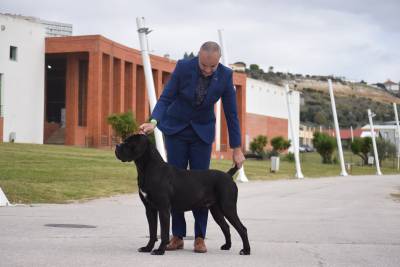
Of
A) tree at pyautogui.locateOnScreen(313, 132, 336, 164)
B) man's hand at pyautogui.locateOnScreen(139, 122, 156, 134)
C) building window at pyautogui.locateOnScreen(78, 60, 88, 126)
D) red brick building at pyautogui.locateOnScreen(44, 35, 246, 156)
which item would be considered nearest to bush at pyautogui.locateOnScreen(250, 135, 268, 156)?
tree at pyautogui.locateOnScreen(313, 132, 336, 164)

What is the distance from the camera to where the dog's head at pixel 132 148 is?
23.9 ft

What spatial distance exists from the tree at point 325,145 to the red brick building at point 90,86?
17220 mm

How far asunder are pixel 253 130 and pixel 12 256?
87478 mm

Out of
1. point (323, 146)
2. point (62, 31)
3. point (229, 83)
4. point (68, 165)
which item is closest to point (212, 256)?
point (229, 83)

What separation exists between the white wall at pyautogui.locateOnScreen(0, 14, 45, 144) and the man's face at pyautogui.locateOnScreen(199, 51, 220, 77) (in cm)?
4891

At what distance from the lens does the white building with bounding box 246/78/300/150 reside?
92.6 metres

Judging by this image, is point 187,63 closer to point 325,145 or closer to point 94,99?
point 94,99

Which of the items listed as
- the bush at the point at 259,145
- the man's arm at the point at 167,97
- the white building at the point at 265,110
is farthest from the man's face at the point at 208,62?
the white building at the point at 265,110

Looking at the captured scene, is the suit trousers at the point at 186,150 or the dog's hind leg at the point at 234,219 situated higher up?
the suit trousers at the point at 186,150

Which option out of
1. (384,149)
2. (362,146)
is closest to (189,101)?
(384,149)

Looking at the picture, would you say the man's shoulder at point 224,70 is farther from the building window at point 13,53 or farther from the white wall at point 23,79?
the building window at point 13,53

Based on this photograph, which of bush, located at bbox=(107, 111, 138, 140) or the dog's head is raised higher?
bush, located at bbox=(107, 111, 138, 140)

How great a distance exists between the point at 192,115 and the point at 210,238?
82.6 inches

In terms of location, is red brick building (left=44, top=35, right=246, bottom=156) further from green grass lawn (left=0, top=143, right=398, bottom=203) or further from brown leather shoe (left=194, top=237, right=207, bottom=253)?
brown leather shoe (left=194, top=237, right=207, bottom=253)
